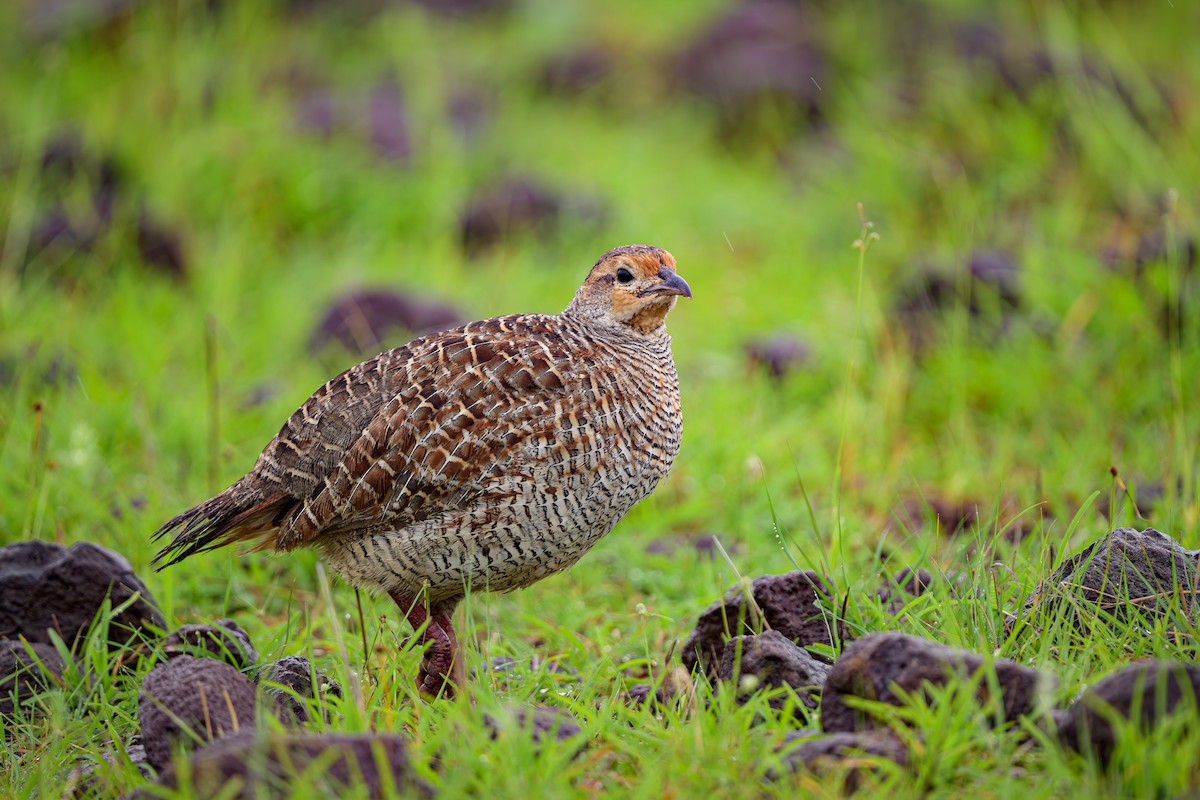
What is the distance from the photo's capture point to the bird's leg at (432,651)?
387 centimetres

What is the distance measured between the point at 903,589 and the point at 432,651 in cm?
145

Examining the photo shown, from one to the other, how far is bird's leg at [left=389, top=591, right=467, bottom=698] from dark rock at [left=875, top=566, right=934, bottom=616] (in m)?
1.26

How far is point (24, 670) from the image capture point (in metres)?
3.80

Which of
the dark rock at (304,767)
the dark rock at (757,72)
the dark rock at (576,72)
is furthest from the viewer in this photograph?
the dark rock at (576,72)

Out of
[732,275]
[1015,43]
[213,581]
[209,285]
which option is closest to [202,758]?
[213,581]

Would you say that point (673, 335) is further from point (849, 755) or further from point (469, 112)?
point (849, 755)

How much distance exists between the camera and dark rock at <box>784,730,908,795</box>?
2.84m

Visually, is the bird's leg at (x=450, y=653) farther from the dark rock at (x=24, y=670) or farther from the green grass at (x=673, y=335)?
the dark rock at (x=24, y=670)

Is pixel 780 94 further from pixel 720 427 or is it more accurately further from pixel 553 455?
pixel 553 455

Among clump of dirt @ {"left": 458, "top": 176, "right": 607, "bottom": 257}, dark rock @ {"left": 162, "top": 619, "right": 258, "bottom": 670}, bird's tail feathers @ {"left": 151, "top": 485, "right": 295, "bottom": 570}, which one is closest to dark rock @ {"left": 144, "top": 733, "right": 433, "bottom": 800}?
dark rock @ {"left": 162, "top": 619, "right": 258, "bottom": 670}

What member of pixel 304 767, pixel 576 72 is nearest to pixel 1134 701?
pixel 304 767

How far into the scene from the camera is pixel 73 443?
538 cm

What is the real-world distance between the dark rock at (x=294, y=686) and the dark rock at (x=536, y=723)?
547 millimetres

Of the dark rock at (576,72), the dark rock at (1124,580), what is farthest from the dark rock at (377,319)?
the dark rock at (576,72)
